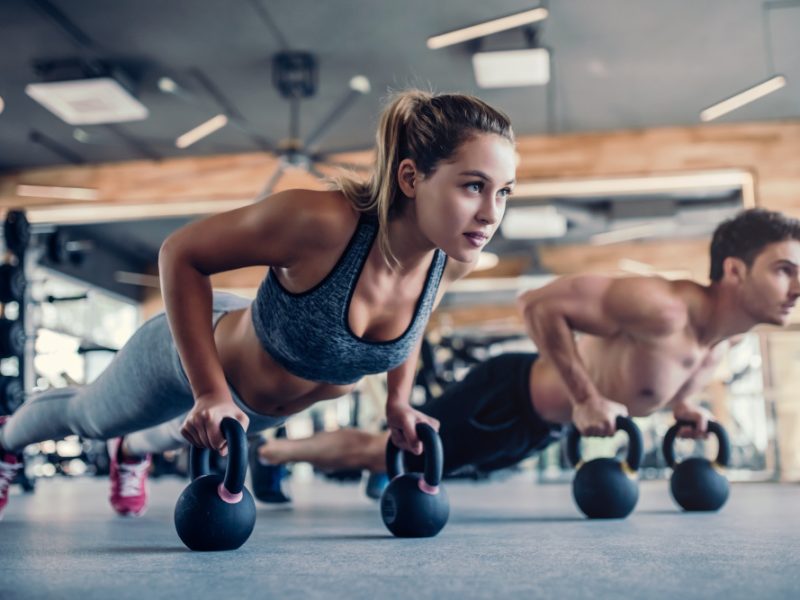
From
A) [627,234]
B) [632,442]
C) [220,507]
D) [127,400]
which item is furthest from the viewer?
[627,234]

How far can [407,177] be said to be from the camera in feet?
4.85

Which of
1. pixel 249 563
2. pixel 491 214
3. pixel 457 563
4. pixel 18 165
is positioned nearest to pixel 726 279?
pixel 491 214

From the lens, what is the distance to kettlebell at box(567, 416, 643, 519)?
80.4 inches

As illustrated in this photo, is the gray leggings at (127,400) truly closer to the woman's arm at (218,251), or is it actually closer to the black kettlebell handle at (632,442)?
the woman's arm at (218,251)

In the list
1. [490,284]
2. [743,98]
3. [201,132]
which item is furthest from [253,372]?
[490,284]

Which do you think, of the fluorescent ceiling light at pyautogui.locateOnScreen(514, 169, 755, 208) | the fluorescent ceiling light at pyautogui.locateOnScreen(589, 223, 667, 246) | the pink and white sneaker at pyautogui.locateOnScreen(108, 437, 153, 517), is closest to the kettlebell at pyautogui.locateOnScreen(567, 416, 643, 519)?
the pink and white sneaker at pyautogui.locateOnScreen(108, 437, 153, 517)

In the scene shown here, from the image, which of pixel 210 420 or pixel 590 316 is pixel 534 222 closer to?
pixel 590 316

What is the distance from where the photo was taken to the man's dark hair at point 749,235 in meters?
2.21

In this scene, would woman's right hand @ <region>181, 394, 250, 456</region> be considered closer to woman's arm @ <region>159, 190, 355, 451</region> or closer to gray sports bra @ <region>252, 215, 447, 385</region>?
woman's arm @ <region>159, 190, 355, 451</region>

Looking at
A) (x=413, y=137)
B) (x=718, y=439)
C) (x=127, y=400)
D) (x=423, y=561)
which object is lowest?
(x=423, y=561)

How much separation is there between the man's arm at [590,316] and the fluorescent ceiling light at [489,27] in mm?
2265

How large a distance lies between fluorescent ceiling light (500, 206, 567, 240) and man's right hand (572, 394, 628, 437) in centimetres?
497

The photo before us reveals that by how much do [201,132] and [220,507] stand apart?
201 inches

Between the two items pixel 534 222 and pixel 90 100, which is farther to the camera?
pixel 534 222
